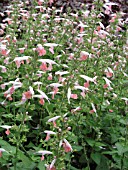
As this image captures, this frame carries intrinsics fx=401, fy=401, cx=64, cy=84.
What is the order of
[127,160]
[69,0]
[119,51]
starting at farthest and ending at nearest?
1. [69,0]
2. [119,51]
3. [127,160]

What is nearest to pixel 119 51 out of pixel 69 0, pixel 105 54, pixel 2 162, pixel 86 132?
pixel 105 54

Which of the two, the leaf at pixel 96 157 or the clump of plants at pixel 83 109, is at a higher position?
the clump of plants at pixel 83 109

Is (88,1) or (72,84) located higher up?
(72,84)

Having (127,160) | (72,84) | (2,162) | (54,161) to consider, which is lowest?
(127,160)

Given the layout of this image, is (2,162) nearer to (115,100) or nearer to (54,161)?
(54,161)

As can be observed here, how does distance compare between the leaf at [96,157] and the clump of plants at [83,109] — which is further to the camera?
the leaf at [96,157]

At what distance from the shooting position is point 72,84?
9.43 feet

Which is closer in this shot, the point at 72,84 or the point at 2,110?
the point at 72,84

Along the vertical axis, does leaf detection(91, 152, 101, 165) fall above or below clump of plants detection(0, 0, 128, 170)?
below

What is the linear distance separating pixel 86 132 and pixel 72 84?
1.17 meters

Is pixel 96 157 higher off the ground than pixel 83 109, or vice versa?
pixel 83 109

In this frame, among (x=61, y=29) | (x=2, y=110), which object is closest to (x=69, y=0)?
(x=61, y=29)

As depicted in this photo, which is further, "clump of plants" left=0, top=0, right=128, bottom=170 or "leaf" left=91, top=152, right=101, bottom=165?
"leaf" left=91, top=152, right=101, bottom=165

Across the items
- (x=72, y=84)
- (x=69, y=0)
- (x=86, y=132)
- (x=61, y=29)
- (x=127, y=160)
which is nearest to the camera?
(x=72, y=84)
